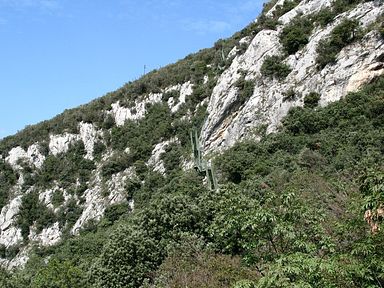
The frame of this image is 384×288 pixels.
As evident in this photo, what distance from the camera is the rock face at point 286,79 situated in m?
31.3

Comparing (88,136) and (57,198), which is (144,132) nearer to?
(88,136)

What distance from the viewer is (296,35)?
37188 millimetres

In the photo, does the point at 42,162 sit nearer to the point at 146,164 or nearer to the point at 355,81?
the point at 146,164

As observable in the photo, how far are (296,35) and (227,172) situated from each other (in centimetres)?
1243

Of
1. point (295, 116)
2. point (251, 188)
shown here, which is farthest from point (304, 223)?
point (295, 116)

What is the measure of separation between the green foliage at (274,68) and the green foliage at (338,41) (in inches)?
120

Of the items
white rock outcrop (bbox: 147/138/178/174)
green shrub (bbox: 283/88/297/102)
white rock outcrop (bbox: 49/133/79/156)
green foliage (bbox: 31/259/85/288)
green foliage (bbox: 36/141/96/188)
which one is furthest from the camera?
white rock outcrop (bbox: 49/133/79/156)

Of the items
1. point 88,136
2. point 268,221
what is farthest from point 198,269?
point 88,136

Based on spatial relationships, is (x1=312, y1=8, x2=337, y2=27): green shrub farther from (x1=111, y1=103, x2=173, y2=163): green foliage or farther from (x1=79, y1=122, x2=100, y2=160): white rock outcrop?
(x1=79, y1=122, x2=100, y2=160): white rock outcrop

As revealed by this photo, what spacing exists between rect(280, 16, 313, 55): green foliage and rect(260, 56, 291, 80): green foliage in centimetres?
119

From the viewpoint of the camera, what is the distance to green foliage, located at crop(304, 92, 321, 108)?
3231cm

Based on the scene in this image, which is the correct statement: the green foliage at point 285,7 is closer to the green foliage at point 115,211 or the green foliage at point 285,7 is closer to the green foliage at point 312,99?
the green foliage at point 312,99

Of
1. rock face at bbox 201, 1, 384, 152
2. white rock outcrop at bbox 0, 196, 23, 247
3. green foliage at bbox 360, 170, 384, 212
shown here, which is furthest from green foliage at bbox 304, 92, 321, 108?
white rock outcrop at bbox 0, 196, 23, 247

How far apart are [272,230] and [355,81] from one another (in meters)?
23.0
